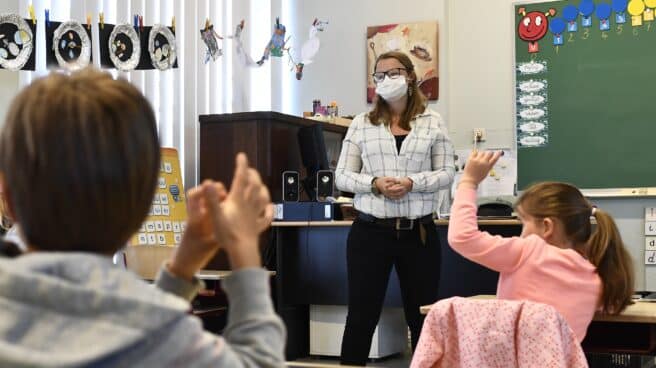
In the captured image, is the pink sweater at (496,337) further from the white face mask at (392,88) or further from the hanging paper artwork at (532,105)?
the hanging paper artwork at (532,105)

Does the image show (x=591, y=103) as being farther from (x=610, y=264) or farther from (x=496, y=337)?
(x=496, y=337)

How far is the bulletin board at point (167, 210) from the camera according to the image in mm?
4551

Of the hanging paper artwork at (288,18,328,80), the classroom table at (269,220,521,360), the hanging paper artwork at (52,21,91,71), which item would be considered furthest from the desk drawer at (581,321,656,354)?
the hanging paper artwork at (288,18,328,80)

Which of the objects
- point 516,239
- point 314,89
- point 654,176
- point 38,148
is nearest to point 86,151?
point 38,148

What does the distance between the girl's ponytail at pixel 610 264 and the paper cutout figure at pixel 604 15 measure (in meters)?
3.45

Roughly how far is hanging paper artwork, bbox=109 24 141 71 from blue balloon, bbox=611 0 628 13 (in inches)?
118

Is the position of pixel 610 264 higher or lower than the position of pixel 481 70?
lower

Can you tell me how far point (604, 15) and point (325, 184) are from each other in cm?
219

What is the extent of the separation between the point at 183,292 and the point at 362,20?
17.6 ft

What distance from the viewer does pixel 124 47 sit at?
455 cm

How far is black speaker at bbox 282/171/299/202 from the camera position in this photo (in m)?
4.75

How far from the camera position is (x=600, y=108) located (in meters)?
5.28

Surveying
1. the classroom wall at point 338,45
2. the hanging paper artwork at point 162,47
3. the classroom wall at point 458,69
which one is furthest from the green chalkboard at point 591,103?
the hanging paper artwork at point 162,47

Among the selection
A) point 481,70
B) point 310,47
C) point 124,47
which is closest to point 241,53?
point 310,47
